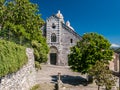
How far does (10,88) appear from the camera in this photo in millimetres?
14906

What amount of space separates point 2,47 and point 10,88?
10.2 ft

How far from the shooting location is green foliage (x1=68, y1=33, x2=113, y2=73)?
29.5 m

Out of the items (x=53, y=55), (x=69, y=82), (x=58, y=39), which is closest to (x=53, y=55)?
(x=53, y=55)

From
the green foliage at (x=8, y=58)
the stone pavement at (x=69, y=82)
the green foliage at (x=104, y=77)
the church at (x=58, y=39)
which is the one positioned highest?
the church at (x=58, y=39)

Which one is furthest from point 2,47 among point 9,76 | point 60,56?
point 60,56

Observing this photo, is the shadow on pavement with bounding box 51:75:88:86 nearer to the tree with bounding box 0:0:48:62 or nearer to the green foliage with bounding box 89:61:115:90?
the green foliage with bounding box 89:61:115:90

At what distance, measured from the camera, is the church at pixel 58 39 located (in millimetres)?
46594

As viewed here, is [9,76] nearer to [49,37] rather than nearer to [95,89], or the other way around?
[95,89]

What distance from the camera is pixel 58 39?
46938 millimetres

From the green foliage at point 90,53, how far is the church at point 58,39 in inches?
601

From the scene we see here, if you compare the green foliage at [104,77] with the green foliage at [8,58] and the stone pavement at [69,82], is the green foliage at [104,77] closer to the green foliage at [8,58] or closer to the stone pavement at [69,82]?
the stone pavement at [69,82]

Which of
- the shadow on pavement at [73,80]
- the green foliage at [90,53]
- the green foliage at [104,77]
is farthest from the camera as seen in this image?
the green foliage at [90,53]

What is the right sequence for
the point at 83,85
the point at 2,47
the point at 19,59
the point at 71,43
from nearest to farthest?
the point at 2,47 → the point at 19,59 → the point at 83,85 → the point at 71,43

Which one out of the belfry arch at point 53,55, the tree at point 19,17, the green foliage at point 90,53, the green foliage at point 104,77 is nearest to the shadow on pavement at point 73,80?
the green foliage at point 90,53
